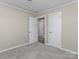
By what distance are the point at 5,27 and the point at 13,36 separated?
28.4 inches

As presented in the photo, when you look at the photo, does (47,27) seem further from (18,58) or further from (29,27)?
(18,58)

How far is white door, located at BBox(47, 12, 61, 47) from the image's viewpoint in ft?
13.2

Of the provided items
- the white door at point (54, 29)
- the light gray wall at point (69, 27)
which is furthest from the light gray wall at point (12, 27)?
the light gray wall at point (69, 27)

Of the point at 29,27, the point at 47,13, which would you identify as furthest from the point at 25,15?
the point at 47,13

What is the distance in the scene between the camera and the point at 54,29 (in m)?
4.29

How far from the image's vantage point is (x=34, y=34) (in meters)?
5.38

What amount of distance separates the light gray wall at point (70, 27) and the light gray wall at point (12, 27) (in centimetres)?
260

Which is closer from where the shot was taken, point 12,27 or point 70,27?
point 70,27

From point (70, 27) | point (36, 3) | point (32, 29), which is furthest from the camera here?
point (32, 29)

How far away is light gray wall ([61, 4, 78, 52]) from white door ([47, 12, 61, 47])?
347 mm

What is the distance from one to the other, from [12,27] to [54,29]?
265 centimetres

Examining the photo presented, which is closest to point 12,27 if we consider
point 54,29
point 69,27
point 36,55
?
point 36,55

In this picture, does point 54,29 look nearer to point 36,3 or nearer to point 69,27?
point 69,27

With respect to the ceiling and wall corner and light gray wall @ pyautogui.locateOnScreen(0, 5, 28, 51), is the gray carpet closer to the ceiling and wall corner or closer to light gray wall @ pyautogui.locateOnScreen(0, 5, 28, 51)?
light gray wall @ pyautogui.locateOnScreen(0, 5, 28, 51)
